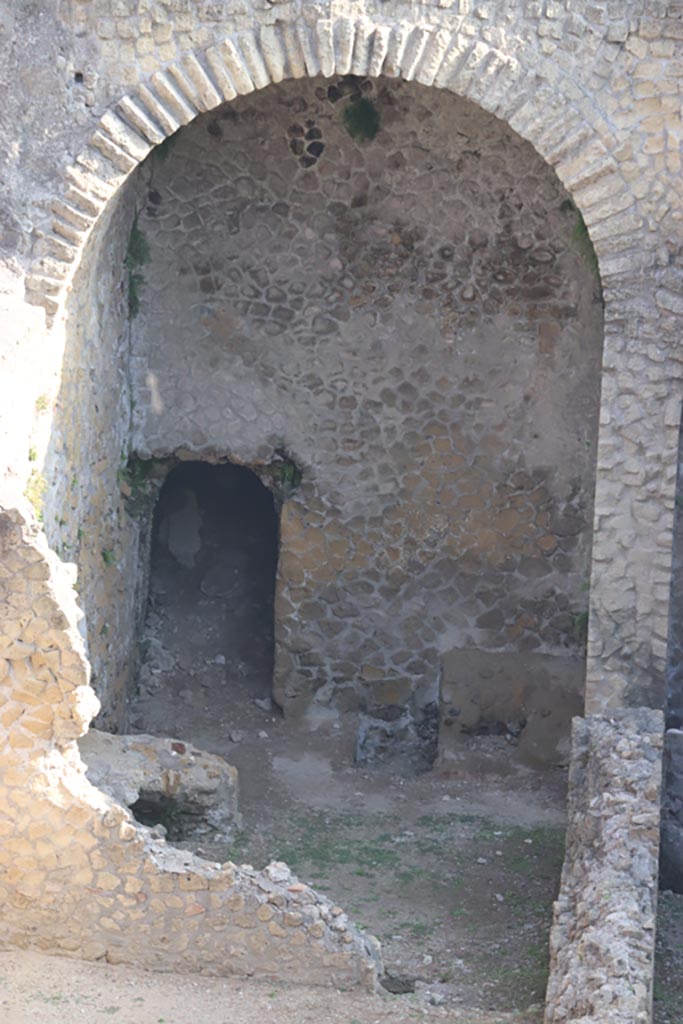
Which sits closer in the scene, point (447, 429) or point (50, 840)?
point (50, 840)

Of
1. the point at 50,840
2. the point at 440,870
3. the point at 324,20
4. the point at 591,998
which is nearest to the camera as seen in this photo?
the point at 591,998

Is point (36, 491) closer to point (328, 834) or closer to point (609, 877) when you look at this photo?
point (328, 834)

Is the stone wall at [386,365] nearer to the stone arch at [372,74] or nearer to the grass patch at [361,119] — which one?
the grass patch at [361,119]

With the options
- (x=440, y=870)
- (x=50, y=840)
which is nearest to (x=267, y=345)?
(x=440, y=870)

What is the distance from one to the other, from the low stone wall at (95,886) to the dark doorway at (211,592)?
386 centimetres

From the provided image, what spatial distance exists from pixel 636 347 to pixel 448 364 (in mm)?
2112

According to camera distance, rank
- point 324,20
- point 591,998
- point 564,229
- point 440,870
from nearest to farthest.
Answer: point 591,998
point 324,20
point 440,870
point 564,229

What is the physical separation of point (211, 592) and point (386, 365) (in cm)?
204

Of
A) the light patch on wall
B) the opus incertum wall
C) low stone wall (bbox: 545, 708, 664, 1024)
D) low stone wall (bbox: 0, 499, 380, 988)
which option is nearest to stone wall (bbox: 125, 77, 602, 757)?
the light patch on wall

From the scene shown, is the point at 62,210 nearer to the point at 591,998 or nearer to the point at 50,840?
the point at 50,840

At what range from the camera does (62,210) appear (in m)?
9.09

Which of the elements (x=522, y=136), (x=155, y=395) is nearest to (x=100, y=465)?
(x=155, y=395)

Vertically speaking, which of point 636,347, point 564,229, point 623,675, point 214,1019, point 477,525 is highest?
point 564,229

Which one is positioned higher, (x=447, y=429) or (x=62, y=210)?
(x=62, y=210)
